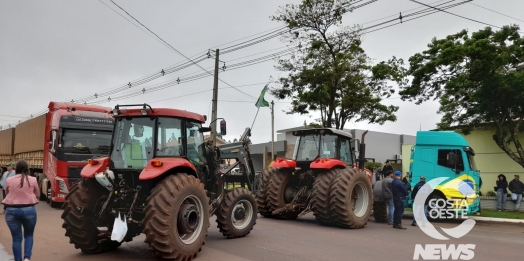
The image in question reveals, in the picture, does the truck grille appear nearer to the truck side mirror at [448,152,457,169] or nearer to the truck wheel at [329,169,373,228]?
the truck wheel at [329,169,373,228]

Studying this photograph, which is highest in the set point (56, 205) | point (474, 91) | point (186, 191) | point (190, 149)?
point (474, 91)


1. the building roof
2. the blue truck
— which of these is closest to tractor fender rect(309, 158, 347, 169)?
the blue truck

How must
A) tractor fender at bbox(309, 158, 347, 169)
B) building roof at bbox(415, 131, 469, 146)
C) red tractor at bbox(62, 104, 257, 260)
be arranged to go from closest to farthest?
1. red tractor at bbox(62, 104, 257, 260)
2. tractor fender at bbox(309, 158, 347, 169)
3. building roof at bbox(415, 131, 469, 146)

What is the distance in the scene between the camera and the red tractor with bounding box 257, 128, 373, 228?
37.6 feet

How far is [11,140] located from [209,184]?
63.6 ft

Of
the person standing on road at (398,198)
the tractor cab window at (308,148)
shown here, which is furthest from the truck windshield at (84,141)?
the person standing on road at (398,198)

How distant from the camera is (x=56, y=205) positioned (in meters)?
16.2

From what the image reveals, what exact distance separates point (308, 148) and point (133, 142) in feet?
21.2

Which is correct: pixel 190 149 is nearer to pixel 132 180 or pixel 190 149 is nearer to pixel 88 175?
pixel 132 180

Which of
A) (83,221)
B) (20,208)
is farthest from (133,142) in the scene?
(20,208)

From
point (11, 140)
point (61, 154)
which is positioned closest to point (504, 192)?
point (61, 154)

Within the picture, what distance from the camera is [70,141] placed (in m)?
15.3

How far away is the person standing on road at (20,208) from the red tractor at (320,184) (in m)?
6.67

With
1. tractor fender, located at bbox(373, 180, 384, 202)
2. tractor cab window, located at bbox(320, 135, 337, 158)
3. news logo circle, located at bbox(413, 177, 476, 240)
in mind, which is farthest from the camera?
news logo circle, located at bbox(413, 177, 476, 240)
